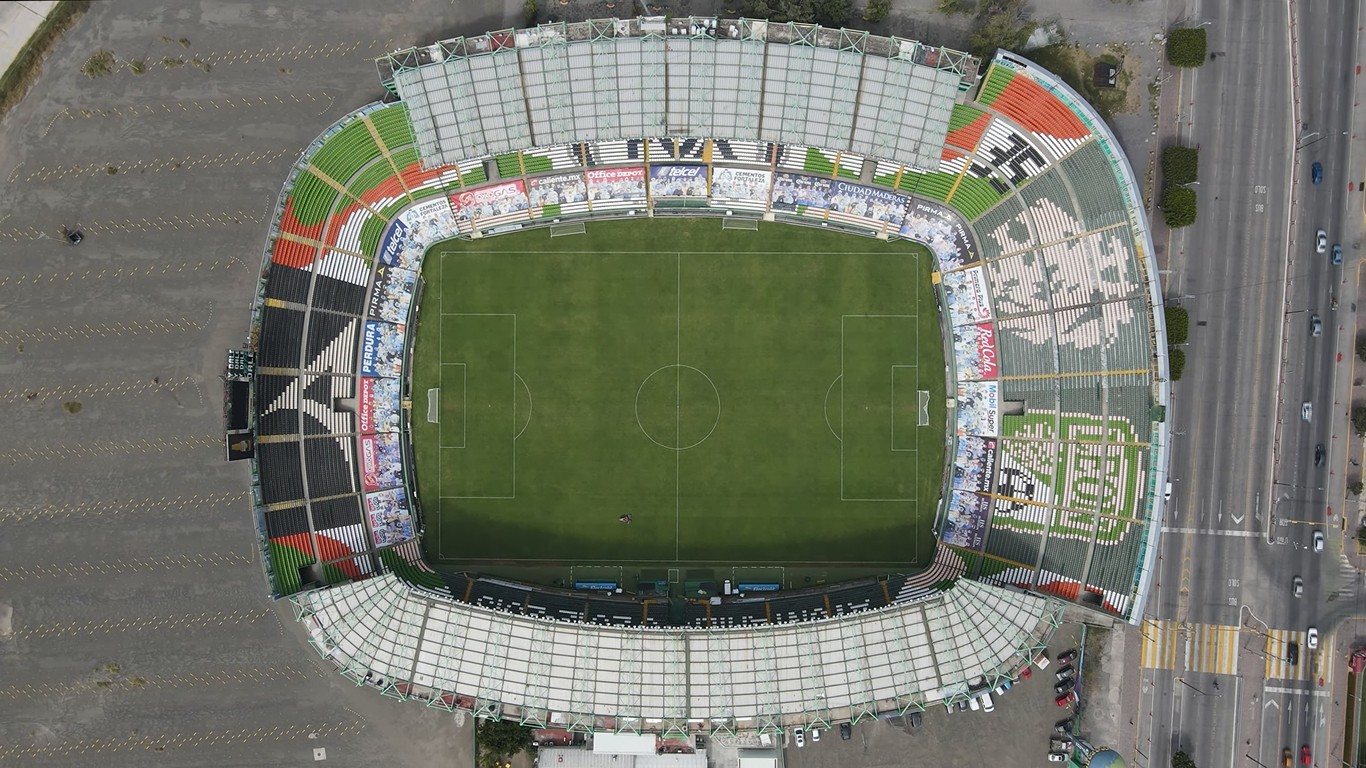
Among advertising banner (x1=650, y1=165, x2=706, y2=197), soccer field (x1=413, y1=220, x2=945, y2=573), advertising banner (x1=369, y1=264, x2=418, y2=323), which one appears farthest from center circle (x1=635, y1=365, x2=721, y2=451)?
advertising banner (x1=369, y1=264, x2=418, y2=323)

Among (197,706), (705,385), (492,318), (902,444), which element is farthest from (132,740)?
(902,444)

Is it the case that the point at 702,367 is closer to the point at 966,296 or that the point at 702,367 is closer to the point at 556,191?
the point at 556,191

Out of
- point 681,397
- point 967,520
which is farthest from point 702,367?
point 967,520

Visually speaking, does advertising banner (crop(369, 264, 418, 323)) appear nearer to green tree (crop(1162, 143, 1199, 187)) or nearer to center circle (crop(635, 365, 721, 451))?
center circle (crop(635, 365, 721, 451))

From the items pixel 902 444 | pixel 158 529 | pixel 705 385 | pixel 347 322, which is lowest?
pixel 158 529

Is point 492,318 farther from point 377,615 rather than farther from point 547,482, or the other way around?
point 377,615

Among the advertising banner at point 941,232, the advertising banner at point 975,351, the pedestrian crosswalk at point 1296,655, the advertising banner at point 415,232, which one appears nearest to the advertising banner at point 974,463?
the advertising banner at point 975,351

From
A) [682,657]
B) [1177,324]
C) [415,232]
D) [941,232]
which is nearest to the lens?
[682,657]

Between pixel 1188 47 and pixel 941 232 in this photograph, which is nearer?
pixel 1188 47
